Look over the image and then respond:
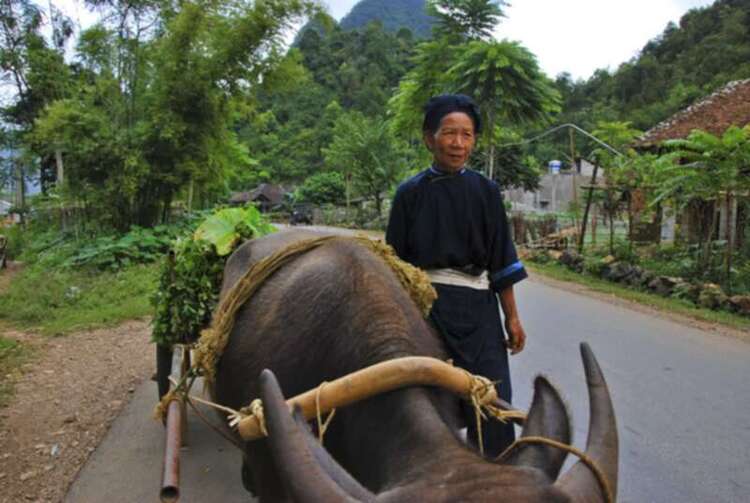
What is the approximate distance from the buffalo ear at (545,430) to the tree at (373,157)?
116ft

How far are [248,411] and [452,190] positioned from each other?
1.30m

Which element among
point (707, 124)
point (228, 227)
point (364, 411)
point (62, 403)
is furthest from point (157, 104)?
point (707, 124)

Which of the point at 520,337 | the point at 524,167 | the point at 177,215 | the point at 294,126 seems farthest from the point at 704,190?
the point at 294,126

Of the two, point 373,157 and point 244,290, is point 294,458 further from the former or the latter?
point 373,157

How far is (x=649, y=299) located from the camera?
34.4ft

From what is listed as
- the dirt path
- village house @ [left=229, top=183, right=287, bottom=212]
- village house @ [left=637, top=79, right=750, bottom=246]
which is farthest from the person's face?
village house @ [left=229, top=183, right=287, bottom=212]

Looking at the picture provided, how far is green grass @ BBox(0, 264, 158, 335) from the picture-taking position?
28.2 feet

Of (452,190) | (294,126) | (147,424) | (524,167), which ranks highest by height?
(294,126)

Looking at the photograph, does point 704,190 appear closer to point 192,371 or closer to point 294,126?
point 192,371

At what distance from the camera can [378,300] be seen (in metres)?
2.17

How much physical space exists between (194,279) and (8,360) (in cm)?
428

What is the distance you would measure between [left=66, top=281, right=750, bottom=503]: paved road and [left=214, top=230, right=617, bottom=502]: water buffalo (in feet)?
3.50

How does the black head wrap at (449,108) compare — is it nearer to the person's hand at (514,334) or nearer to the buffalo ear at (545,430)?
the person's hand at (514,334)

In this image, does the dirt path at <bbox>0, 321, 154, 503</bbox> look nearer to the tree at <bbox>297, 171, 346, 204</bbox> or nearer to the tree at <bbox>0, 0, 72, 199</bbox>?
the tree at <bbox>0, 0, 72, 199</bbox>
